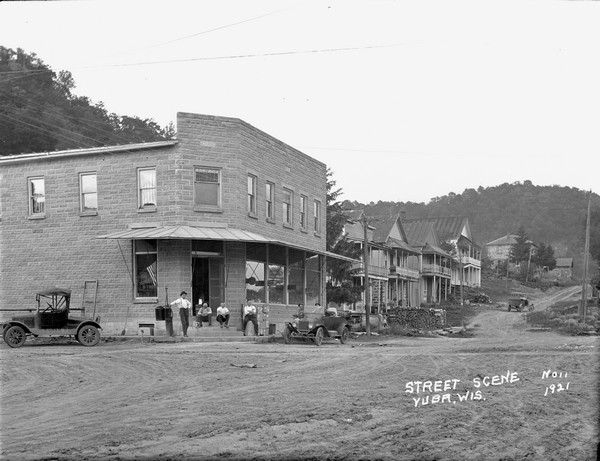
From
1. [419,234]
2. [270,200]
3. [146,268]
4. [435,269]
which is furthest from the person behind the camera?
[419,234]

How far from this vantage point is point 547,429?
9.72m

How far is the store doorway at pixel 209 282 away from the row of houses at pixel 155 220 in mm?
39

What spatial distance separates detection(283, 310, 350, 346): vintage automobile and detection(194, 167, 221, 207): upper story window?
6170 millimetres

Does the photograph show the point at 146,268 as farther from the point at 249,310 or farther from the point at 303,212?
the point at 303,212

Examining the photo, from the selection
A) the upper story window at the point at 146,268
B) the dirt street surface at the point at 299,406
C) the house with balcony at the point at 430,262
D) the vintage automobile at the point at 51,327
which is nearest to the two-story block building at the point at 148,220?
the upper story window at the point at 146,268

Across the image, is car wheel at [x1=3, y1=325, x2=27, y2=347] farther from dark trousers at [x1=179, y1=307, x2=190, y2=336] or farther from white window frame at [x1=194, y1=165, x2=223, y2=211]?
white window frame at [x1=194, y1=165, x2=223, y2=211]

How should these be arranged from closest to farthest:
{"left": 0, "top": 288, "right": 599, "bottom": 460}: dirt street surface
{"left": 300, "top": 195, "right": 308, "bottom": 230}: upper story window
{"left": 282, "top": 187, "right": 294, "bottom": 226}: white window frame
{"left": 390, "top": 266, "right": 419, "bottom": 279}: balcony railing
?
1. {"left": 0, "top": 288, "right": 599, "bottom": 460}: dirt street surface
2. {"left": 282, "top": 187, "right": 294, "bottom": 226}: white window frame
3. {"left": 300, "top": 195, "right": 308, "bottom": 230}: upper story window
4. {"left": 390, "top": 266, "right": 419, "bottom": 279}: balcony railing

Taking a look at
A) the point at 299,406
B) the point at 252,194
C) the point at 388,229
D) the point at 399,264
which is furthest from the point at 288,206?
the point at 399,264

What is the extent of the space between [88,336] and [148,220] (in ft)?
22.4

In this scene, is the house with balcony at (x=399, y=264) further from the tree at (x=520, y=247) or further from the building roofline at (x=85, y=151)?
the building roofline at (x=85, y=151)

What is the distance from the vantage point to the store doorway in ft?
90.7

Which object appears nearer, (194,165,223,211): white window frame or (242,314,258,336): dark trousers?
(242,314,258,336): dark trousers

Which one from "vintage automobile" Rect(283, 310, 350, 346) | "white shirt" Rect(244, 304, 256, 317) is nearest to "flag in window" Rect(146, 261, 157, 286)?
"white shirt" Rect(244, 304, 256, 317)

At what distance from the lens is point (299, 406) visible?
35.8 feet
